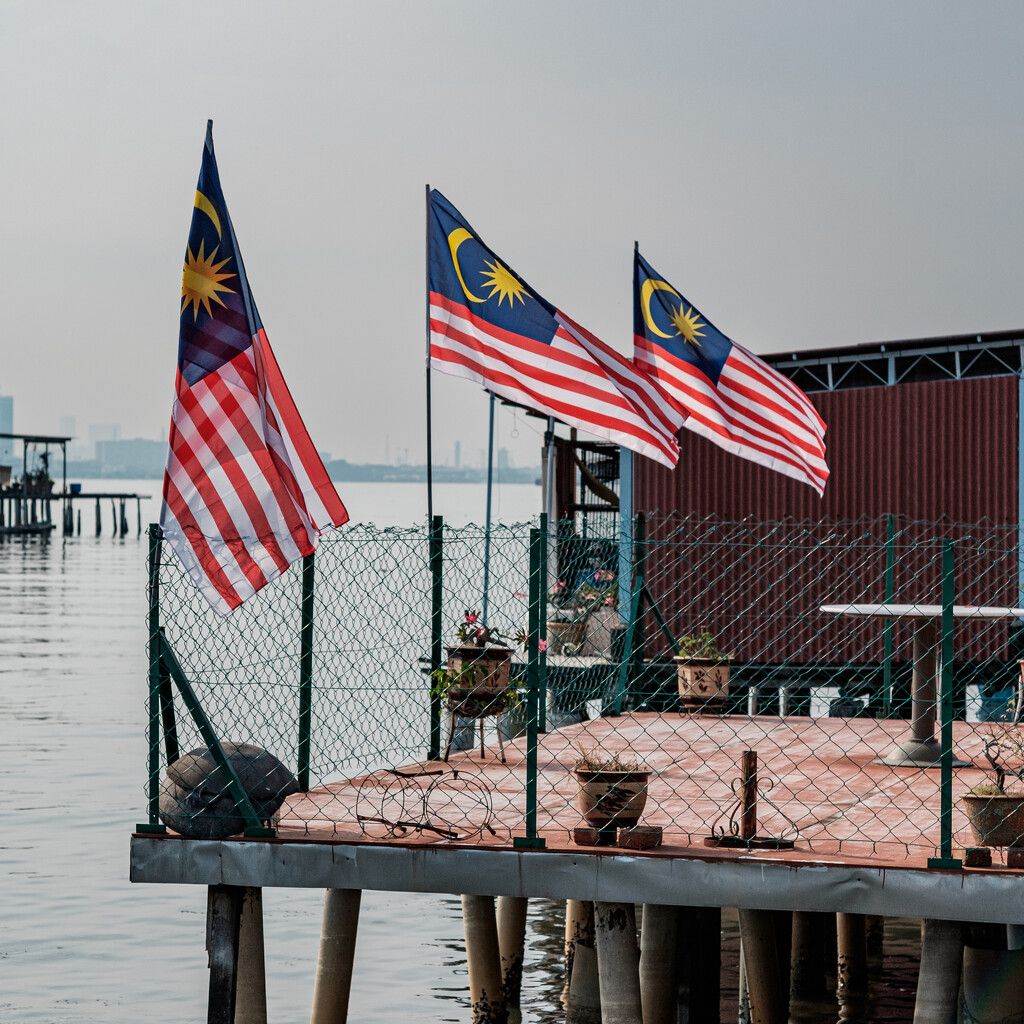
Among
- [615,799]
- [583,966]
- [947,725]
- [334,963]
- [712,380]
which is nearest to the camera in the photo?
[947,725]

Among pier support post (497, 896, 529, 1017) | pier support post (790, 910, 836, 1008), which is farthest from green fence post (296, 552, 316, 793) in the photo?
pier support post (790, 910, 836, 1008)

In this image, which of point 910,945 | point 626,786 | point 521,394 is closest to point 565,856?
point 626,786

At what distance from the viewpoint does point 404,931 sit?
1625 cm

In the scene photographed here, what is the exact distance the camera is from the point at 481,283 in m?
12.5

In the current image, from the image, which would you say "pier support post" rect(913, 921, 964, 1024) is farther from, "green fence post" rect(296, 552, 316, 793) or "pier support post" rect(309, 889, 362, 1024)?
"green fence post" rect(296, 552, 316, 793)

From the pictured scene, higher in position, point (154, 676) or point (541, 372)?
point (541, 372)

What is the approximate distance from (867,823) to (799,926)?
4.74m

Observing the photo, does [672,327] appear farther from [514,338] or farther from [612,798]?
[612,798]

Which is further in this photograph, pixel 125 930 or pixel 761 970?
pixel 125 930

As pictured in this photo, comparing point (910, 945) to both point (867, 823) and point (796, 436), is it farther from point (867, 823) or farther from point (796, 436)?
point (867, 823)

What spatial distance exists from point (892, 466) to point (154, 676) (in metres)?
14.9

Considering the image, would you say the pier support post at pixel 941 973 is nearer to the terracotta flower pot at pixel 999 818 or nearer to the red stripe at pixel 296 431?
the terracotta flower pot at pixel 999 818

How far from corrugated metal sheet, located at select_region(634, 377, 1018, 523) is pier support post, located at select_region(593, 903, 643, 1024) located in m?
13.7

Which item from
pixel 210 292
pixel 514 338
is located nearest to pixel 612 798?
pixel 210 292
